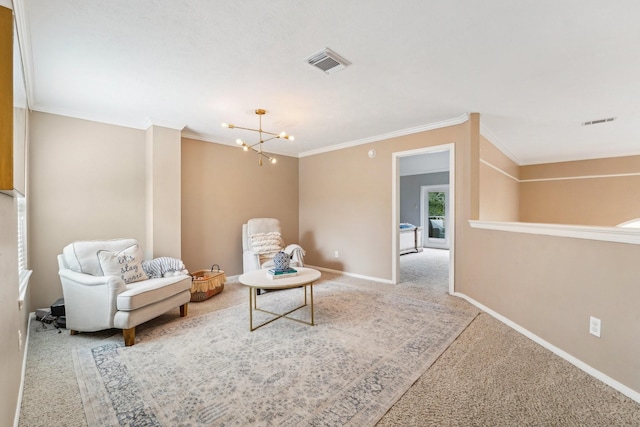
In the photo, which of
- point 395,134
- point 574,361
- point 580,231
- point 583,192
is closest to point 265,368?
point 574,361

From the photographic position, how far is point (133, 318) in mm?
2555

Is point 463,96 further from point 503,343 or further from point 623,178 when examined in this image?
point 623,178

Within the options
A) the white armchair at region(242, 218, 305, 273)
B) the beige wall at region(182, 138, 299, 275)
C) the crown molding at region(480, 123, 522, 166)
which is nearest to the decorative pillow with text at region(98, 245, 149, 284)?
the beige wall at region(182, 138, 299, 275)

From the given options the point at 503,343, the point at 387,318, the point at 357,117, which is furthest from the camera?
the point at 357,117

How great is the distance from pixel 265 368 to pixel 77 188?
331cm

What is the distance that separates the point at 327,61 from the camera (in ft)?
7.61

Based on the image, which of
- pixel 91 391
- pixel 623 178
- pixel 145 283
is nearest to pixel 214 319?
pixel 145 283

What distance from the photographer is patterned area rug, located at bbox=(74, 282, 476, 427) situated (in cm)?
170

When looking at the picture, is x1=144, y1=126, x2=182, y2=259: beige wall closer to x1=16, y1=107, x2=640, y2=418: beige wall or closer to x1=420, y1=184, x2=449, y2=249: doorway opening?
x1=16, y1=107, x2=640, y2=418: beige wall

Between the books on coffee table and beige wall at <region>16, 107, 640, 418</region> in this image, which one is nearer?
beige wall at <region>16, 107, 640, 418</region>

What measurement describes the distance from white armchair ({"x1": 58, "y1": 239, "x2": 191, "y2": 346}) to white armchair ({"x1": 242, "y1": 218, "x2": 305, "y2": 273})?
4.84ft

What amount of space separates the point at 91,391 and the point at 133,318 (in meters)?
0.71

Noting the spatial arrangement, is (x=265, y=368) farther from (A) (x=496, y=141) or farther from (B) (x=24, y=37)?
(A) (x=496, y=141)

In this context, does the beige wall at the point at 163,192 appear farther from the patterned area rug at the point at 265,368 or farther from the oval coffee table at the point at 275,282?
the oval coffee table at the point at 275,282
